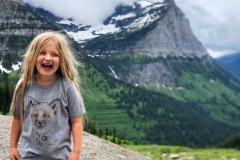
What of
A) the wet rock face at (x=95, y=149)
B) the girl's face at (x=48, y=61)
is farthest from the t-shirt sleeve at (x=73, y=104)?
the wet rock face at (x=95, y=149)

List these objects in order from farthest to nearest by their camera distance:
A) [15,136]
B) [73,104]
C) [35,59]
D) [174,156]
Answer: [174,156]
[15,136]
[73,104]
[35,59]

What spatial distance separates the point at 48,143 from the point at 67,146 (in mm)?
319

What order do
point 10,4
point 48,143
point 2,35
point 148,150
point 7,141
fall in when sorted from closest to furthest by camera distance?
point 48,143 → point 7,141 → point 148,150 → point 2,35 → point 10,4

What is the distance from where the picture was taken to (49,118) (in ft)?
21.4

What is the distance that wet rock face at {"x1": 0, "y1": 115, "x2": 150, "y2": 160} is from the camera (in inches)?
729

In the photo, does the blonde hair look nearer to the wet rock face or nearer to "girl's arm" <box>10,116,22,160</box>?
"girl's arm" <box>10,116,22,160</box>

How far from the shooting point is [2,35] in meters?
117

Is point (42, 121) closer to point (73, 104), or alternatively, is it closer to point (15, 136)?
point (73, 104)

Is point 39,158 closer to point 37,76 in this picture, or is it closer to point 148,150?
point 37,76

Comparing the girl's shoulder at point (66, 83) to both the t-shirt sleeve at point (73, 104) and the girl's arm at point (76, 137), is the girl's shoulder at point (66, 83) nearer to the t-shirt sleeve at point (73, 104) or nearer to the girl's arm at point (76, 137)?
the t-shirt sleeve at point (73, 104)

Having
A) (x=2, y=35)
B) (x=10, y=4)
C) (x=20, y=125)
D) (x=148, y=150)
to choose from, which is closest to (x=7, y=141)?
(x=20, y=125)

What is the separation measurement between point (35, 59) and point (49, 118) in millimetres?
941

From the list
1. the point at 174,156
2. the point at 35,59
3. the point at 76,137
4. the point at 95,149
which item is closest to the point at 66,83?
the point at 35,59

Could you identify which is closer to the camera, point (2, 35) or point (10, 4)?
point (2, 35)
